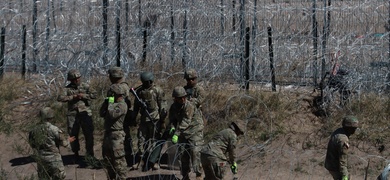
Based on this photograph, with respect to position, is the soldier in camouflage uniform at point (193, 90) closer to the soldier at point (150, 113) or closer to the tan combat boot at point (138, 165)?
the soldier at point (150, 113)

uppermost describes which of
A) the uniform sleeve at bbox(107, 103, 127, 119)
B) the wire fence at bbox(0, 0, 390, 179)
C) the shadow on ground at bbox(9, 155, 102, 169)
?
the wire fence at bbox(0, 0, 390, 179)

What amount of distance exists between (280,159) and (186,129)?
5.69ft

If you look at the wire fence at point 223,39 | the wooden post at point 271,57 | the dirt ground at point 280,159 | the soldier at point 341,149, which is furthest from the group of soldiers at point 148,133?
the wooden post at point 271,57

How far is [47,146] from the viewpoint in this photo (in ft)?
26.0

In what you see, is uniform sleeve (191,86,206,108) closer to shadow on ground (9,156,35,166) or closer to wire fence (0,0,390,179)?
wire fence (0,0,390,179)

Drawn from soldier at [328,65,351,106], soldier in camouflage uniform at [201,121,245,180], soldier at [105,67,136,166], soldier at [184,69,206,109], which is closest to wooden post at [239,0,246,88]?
soldier at [328,65,351,106]

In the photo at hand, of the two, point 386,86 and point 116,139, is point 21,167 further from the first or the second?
point 386,86

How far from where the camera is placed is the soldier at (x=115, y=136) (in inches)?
326

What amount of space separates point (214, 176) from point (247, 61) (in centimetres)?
366

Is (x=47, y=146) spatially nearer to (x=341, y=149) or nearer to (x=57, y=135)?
(x=57, y=135)

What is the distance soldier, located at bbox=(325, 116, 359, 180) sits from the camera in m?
7.18

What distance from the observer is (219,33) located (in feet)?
37.1

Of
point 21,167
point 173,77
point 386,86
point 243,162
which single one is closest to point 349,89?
point 386,86

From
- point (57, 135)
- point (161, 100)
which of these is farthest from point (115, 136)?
point (161, 100)
